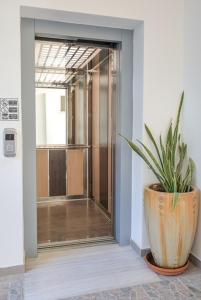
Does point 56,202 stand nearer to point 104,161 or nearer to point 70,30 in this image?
point 104,161

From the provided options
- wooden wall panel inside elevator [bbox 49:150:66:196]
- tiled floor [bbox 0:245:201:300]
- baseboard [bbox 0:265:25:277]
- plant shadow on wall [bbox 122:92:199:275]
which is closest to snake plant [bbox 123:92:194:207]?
plant shadow on wall [bbox 122:92:199:275]

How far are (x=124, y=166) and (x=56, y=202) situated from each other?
2069mm

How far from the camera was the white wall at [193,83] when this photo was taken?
8.77 feet

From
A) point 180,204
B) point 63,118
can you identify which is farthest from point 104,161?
point 180,204

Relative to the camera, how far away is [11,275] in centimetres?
258

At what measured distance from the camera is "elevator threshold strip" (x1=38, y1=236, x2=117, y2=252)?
314 cm

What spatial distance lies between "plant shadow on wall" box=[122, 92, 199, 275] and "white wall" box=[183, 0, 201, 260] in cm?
9

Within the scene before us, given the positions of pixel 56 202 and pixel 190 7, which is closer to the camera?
pixel 190 7

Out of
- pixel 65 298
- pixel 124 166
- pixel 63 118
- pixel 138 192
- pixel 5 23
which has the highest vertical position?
pixel 5 23

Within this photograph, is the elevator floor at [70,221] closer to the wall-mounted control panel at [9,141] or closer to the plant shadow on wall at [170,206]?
the plant shadow on wall at [170,206]

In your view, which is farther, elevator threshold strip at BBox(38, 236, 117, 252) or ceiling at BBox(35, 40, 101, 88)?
ceiling at BBox(35, 40, 101, 88)

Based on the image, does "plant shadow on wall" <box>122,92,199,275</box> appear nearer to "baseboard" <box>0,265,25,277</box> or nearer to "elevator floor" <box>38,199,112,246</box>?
"elevator floor" <box>38,199,112,246</box>

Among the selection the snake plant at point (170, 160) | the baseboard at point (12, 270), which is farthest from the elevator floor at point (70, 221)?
the snake plant at point (170, 160)

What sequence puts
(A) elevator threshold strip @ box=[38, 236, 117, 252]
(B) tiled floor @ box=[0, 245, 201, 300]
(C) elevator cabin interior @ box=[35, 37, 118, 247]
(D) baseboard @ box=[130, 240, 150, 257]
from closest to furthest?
(B) tiled floor @ box=[0, 245, 201, 300]
(D) baseboard @ box=[130, 240, 150, 257]
(A) elevator threshold strip @ box=[38, 236, 117, 252]
(C) elevator cabin interior @ box=[35, 37, 118, 247]
